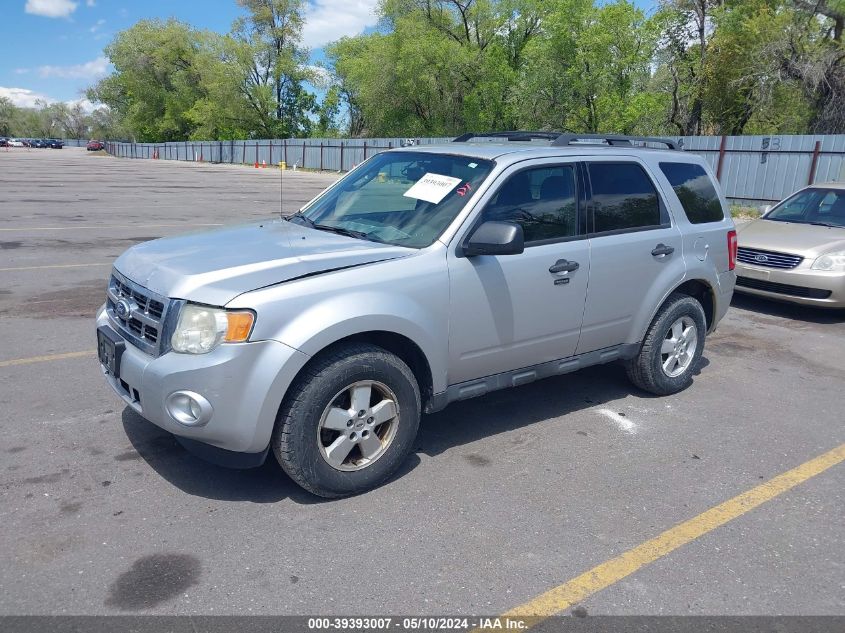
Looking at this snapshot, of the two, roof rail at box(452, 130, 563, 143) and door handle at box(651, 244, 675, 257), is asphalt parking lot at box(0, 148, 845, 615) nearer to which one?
door handle at box(651, 244, 675, 257)

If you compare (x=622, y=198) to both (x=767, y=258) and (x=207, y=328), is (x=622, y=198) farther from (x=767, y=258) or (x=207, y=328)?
(x=767, y=258)

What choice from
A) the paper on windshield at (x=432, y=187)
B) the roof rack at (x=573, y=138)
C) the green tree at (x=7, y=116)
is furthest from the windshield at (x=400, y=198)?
the green tree at (x=7, y=116)

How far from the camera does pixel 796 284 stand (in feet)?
25.7

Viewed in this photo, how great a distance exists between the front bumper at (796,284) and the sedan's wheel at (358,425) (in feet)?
20.1

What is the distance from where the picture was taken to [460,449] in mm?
4270

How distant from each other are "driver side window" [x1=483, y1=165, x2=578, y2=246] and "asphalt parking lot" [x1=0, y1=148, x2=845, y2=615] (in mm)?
1358

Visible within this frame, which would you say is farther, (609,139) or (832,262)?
(832,262)

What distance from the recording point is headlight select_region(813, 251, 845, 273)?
766 centimetres

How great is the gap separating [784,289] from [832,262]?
57cm

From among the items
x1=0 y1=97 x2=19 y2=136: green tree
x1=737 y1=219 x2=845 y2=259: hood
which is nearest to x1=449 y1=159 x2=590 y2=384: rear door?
x1=737 y1=219 x2=845 y2=259: hood

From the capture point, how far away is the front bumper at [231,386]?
314 centimetres

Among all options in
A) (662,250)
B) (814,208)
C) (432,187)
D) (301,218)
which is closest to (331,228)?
(301,218)

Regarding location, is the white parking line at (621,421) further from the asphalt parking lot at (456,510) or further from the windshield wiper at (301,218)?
the windshield wiper at (301,218)

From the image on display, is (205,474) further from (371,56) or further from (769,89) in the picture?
(371,56)
